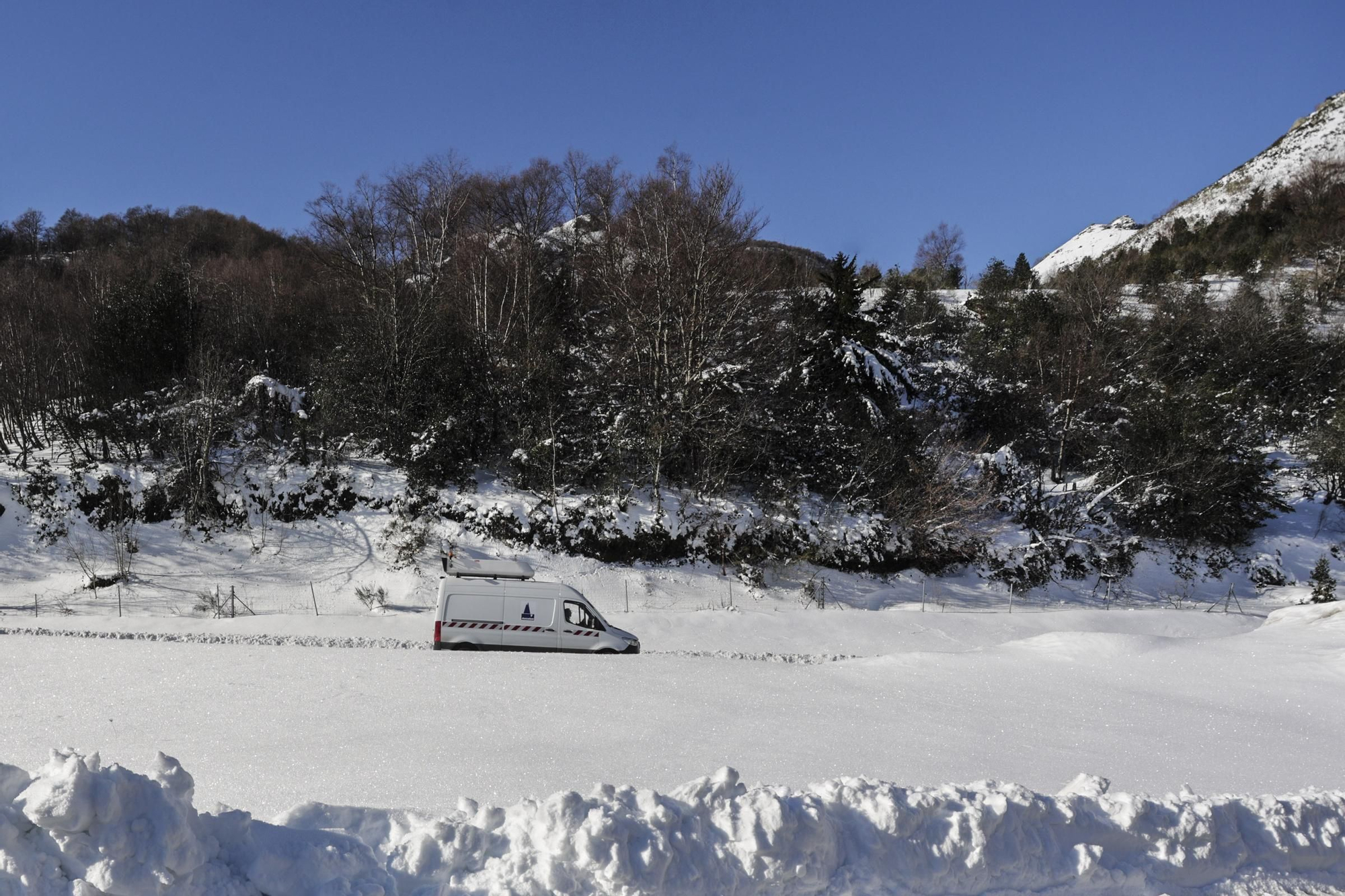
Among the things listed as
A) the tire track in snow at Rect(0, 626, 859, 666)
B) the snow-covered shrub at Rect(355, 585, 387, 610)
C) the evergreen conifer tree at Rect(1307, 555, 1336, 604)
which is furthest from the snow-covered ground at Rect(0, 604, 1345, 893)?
the evergreen conifer tree at Rect(1307, 555, 1336, 604)

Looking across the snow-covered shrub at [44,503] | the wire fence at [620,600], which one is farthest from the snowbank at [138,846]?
the snow-covered shrub at [44,503]

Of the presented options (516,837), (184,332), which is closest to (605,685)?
(516,837)

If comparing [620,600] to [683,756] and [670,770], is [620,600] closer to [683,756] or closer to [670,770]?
[683,756]

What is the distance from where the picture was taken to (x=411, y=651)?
9.98 metres

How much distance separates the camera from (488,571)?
12.8 metres

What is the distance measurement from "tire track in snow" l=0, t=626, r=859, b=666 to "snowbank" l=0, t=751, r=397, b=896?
295 inches

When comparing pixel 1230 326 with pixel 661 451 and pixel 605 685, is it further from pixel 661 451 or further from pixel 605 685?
pixel 605 685

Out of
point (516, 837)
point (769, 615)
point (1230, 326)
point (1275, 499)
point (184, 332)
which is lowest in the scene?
point (769, 615)

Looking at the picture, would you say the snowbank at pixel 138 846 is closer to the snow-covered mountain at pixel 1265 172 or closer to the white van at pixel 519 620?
the white van at pixel 519 620

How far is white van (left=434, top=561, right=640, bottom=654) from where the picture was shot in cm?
1194

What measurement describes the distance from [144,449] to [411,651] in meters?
18.1

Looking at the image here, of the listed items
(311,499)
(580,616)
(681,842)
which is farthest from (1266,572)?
(311,499)

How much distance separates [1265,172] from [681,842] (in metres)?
72.5

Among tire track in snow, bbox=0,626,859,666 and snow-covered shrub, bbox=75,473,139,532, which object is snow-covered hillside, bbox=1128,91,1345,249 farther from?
snow-covered shrub, bbox=75,473,139,532
